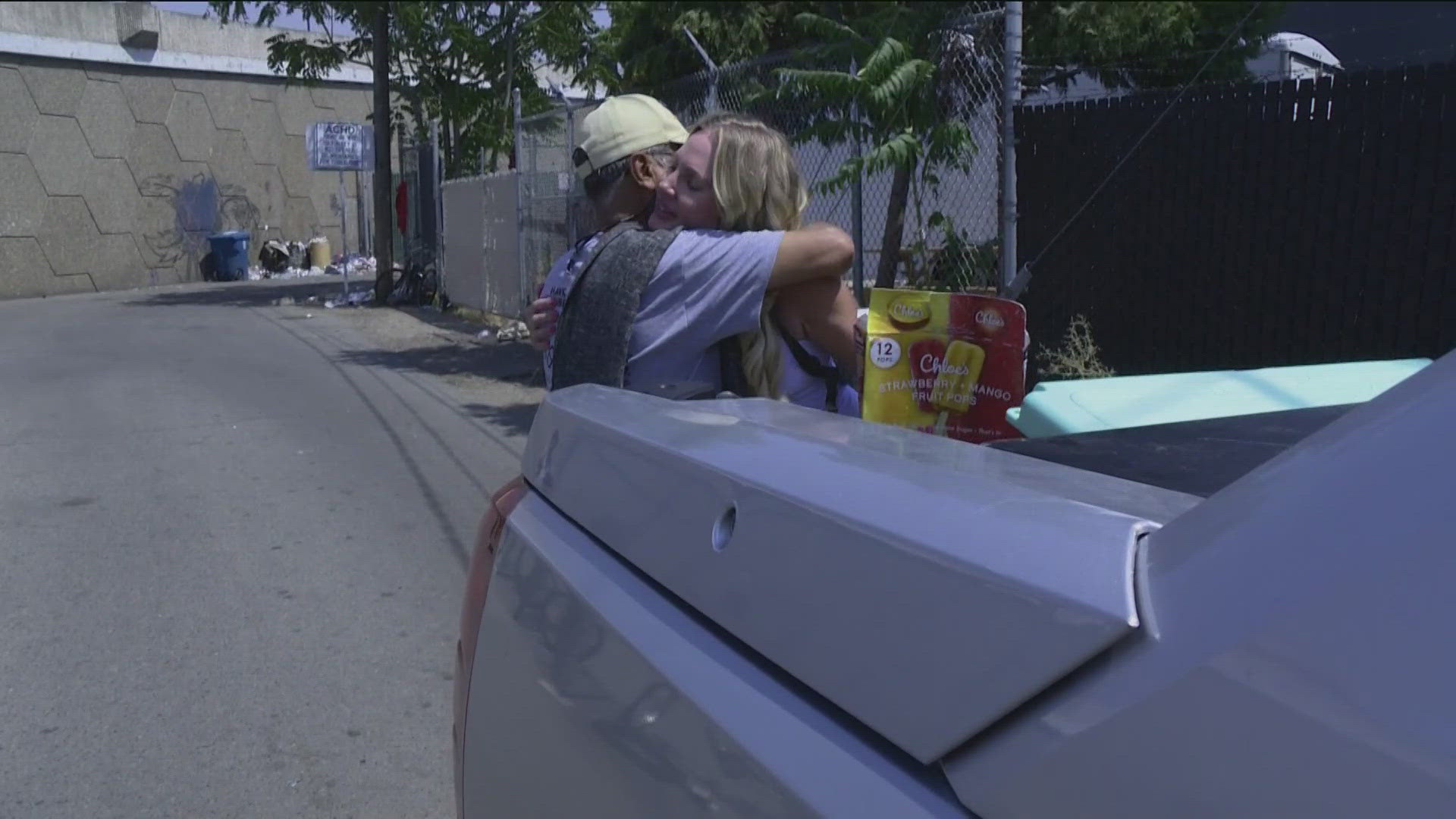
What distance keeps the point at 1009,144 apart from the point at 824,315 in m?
4.31

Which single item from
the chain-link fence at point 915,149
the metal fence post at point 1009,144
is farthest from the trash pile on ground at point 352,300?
the metal fence post at point 1009,144

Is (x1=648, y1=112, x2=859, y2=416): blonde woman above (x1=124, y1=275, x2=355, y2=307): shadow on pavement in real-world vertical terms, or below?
above

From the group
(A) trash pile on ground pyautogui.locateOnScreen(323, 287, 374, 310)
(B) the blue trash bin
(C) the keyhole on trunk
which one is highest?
(C) the keyhole on trunk

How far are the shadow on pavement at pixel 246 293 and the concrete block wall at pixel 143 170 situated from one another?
68.0 inches


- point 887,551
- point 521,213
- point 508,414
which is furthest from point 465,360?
point 887,551

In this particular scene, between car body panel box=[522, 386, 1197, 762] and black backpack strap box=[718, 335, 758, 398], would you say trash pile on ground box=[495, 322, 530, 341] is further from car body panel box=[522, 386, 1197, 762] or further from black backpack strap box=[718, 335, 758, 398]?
car body panel box=[522, 386, 1197, 762]

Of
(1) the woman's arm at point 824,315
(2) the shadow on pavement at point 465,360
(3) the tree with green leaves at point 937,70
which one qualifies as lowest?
(2) the shadow on pavement at point 465,360

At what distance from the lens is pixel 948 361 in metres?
2.67

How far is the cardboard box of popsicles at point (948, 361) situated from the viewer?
8.71 feet

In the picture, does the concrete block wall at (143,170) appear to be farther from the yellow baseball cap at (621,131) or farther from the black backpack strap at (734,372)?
the black backpack strap at (734,372)

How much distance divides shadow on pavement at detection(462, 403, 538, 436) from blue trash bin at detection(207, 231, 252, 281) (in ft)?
61.2

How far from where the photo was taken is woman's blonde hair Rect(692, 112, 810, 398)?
2631 millimetres

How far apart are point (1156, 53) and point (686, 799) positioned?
36.3 ft

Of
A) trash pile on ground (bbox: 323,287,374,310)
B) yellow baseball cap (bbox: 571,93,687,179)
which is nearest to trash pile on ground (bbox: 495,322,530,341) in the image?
trash pile on ground (bbox: 323,287,374,310)
